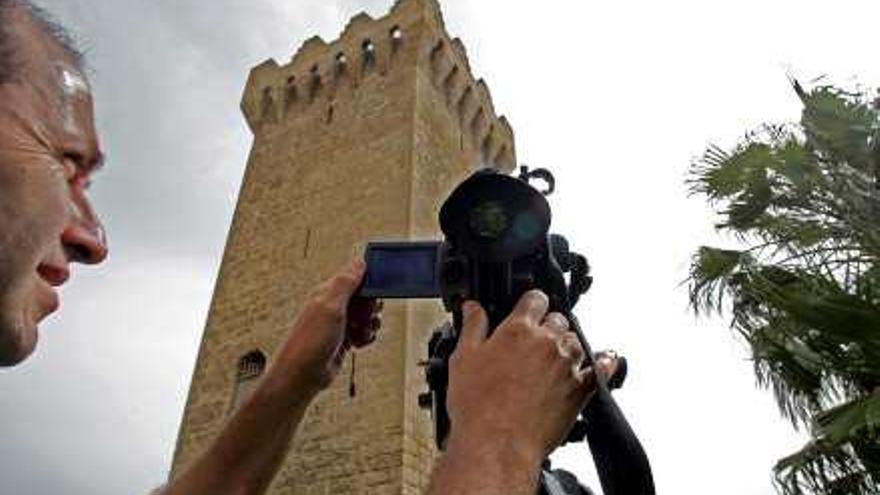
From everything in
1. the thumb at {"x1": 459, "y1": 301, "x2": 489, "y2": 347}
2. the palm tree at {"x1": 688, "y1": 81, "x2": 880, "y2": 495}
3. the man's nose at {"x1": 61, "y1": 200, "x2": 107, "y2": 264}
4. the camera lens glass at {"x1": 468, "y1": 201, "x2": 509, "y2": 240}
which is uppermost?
the palm tree at {"x1": 688, "y1": 81, "x2": 880, "y2": 495}

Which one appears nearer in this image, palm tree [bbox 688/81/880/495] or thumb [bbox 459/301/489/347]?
thumb [bbox 459/301/489/347]

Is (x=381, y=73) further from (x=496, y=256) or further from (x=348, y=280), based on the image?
(x=496, y=256)

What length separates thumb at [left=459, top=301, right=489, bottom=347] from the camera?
978mm

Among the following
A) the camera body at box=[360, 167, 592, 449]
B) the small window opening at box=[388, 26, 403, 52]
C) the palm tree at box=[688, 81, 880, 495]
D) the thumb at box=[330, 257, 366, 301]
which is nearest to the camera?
the camera body at box=[360, 167, 592, 449]

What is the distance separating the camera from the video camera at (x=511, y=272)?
103 centimetres

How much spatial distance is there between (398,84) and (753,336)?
9.53 metres

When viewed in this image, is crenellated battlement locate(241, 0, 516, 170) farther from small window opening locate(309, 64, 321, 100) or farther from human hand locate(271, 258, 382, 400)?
human hand locate(271, 258, 382, 400)

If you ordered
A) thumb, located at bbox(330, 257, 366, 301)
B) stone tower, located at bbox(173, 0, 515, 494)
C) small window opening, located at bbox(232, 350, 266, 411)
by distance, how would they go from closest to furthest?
thumb, located at bbox(330, 257, 366, 301) < stone tower, located at bbox(173, 0, 515, 494) < small window opening, located at bbox(232, 350, 266, 411)

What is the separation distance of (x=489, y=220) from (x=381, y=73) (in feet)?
42.7

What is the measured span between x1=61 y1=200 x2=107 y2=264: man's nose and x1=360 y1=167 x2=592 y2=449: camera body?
474 millimetres

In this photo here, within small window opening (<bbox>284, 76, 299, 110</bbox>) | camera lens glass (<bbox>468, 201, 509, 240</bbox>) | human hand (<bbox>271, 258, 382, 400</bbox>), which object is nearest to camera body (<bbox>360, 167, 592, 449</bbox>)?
camera lens glass (<bbox>468, 201, 509, 240</bbox>)

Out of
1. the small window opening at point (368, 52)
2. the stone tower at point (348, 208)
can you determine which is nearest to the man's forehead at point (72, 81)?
the stone tower at point (348, 208)

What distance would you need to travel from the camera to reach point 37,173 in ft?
2.78

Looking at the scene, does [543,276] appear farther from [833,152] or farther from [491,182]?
[833,152]
